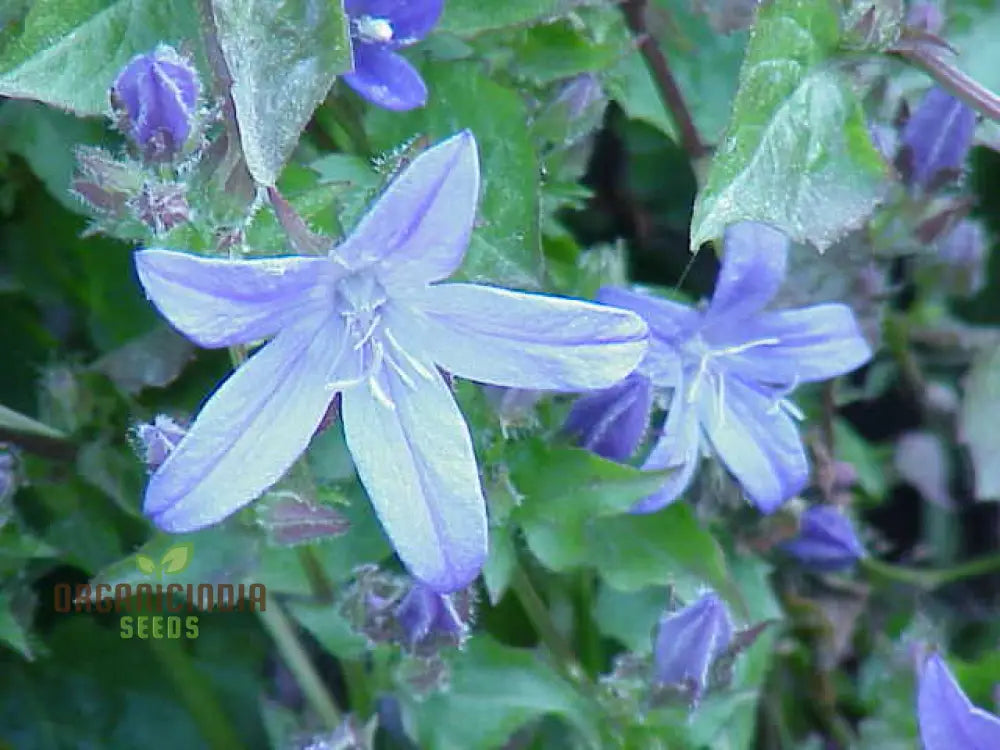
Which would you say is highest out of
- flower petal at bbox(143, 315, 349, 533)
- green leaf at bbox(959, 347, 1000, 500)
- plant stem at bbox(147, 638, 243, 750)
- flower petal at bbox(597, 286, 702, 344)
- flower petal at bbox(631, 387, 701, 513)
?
flower petal at bbox(143, 315, 349, 533)

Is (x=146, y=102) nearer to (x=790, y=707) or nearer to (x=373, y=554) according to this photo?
(x=373, y=554)

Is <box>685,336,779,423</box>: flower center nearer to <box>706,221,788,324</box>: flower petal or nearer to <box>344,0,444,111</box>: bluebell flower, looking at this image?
<box>706,221,788,324</box>: flower petal

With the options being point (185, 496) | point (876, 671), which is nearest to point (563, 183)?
point (185, 496)

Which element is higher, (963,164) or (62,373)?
(963,164)

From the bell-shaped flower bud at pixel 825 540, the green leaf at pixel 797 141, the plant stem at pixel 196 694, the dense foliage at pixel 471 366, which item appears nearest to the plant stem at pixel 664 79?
the dense foliage at pixel 471 366

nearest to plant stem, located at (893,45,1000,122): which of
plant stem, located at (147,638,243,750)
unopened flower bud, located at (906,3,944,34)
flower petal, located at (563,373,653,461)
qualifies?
unopened flower bud, located at (906,3,944,34)

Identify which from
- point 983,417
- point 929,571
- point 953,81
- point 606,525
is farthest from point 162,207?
point 929,571
